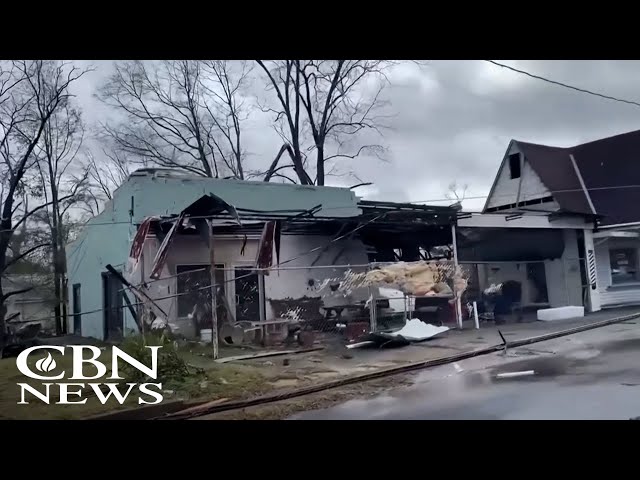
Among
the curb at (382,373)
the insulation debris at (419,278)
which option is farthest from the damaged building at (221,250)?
the curb at (382,373)

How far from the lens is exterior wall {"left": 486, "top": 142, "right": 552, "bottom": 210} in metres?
4.62

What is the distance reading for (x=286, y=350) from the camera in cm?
573

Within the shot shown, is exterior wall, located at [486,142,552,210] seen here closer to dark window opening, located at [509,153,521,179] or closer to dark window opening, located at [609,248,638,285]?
dark window opening, located at [509,153,521,179]

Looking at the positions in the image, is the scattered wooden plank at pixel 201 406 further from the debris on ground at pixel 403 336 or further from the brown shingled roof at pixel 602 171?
the brown shingled roof at pixel 602 171

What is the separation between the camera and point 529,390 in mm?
4027

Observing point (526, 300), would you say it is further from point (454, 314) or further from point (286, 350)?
point (286, 350)

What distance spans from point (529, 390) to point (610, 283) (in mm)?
2139

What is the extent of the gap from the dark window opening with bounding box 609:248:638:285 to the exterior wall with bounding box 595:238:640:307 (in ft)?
0.15

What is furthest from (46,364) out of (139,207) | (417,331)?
(417,331)

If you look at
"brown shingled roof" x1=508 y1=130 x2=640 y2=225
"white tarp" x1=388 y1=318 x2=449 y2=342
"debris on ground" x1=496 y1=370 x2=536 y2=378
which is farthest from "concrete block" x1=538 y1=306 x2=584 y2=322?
"debris on ground" x1=496 y1=370 x2=536 y2=378

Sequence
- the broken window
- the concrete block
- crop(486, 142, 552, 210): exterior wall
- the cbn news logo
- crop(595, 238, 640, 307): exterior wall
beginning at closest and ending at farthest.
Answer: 1. the cbn news logo
2. crop(486, 142, 552, 210): exterior wall
3. crop(595, 238, 640, 307): exterior wall
4. the broken window
5. the concrete block

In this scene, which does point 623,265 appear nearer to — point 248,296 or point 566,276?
point 566,276
